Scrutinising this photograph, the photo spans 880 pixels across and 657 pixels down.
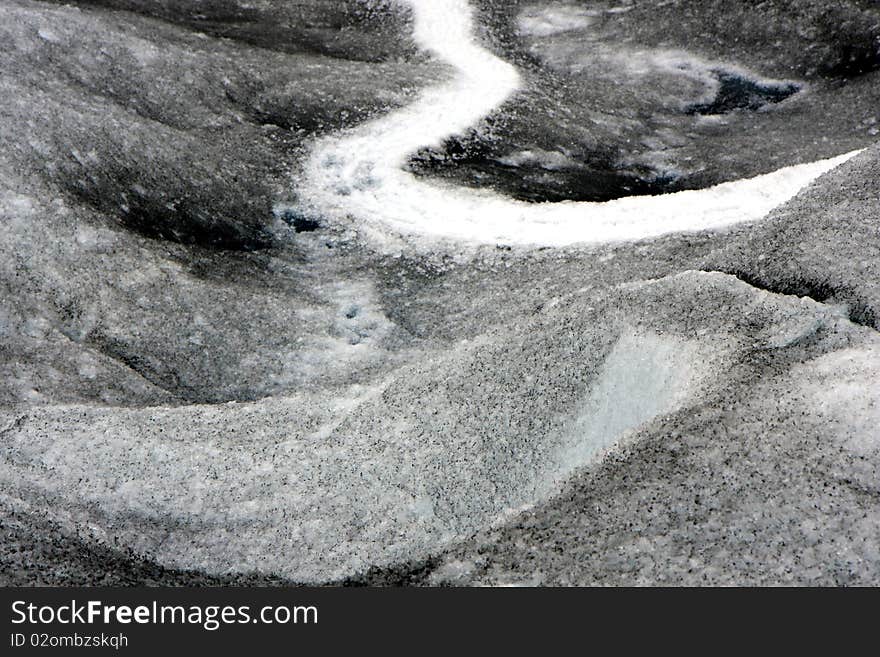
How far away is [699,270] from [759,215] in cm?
192

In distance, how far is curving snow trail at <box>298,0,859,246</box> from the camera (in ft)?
20.0

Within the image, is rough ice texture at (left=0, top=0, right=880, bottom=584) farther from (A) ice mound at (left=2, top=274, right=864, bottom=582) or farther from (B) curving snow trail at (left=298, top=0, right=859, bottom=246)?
(B) curving snow trail at (left=298, top=0, right=859, bottom=246)

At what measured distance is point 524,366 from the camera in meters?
4.05

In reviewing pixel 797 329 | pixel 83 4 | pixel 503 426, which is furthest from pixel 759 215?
pixel 83 4

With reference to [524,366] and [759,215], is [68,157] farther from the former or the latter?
[759,215]

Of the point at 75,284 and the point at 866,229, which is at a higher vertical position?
the point at 866,229

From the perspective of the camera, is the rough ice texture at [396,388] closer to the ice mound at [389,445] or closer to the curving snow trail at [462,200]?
the ice mound at [389,445]

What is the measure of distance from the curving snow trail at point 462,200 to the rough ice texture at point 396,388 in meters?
0.26

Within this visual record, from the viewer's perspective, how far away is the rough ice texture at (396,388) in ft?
9.95

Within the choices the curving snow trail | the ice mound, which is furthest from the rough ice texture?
the curving snow trail

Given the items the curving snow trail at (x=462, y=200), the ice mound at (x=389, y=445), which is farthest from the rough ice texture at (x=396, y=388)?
the curving snow trail at (x=462, y=200)

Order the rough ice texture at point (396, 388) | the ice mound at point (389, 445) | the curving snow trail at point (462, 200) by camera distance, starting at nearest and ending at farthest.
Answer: the rough ice texture at point (396, 388), the ice mound at point (389, 445), the curving snow trail at point (462, 200)

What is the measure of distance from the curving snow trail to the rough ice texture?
259mm

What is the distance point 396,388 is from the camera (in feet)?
13.9
